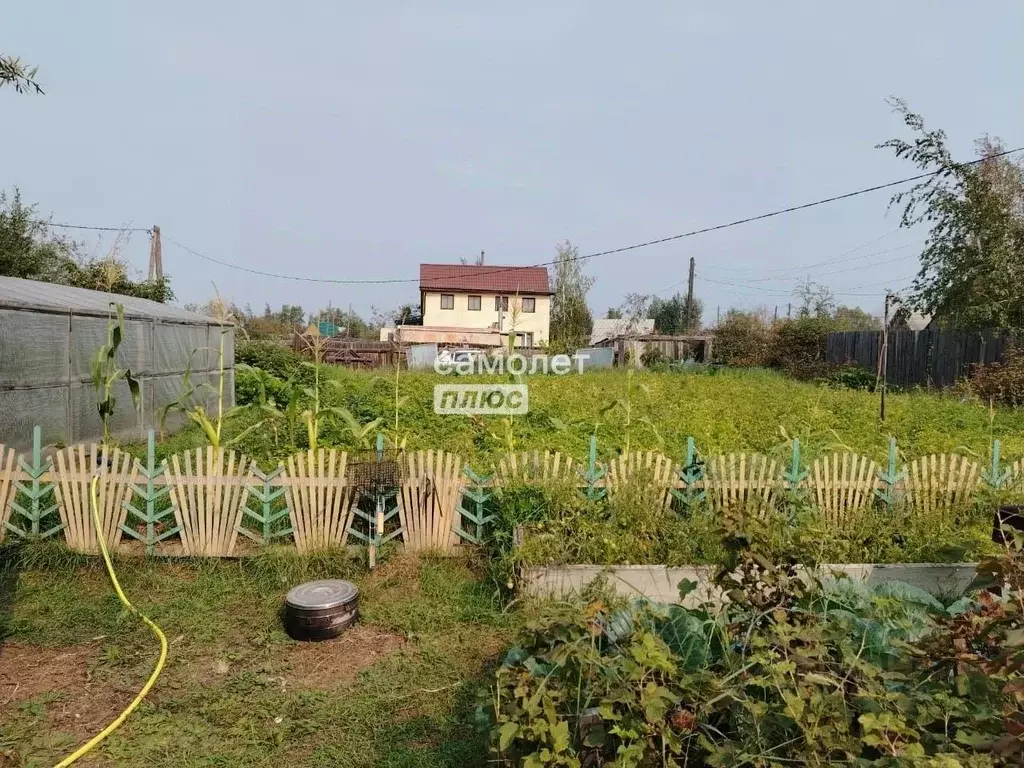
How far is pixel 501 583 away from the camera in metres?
4.53

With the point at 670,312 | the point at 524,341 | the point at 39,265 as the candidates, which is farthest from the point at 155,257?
the point at 670,312

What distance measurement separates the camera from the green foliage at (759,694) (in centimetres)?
184

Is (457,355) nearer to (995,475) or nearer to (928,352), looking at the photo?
(928,352)

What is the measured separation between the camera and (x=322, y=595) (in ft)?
13.2

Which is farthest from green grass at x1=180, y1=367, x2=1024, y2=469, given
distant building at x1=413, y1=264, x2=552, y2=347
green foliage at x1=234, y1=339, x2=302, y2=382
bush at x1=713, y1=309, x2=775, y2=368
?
distant building at x1=413, y1=264, x2=552, y2=347

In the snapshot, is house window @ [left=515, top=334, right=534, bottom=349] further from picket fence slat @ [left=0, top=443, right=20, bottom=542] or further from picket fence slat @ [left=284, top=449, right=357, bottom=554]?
picket fence slat @ [left=0, top=443, right=20, bottom=542]

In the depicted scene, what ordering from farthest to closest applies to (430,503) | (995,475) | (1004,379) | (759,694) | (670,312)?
(670,312)
(1004,379)
(995,475)
(430,503)
(759,694)

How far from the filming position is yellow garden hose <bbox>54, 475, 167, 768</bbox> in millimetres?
2873

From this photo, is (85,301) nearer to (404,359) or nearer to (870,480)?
(870,480)

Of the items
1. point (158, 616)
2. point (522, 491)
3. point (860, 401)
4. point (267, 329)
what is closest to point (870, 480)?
point (522, 491)

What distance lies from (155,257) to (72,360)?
591 inches

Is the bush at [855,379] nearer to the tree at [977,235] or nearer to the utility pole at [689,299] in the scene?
the tree at [977,235]

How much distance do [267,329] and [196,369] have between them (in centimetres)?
1897

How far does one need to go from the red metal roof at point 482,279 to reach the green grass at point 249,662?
35231 millimetres
